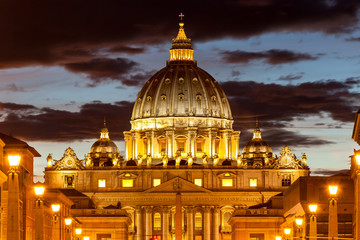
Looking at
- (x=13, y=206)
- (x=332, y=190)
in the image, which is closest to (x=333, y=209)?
(x=332, y=190)

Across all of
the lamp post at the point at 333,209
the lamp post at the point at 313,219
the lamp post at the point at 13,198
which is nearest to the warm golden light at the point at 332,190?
the lamp post at the point at 333,209

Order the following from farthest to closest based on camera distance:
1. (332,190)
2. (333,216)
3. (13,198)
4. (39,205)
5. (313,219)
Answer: (313,219), (39,205), (333,216), (332,190), (13,198)

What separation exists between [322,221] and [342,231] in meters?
3.40

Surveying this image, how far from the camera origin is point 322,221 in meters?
96.6

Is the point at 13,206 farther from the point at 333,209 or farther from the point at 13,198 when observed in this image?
the point at 333,209

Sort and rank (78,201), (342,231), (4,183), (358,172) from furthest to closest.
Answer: (78,201) < (342,231) < (4,183) < (358,172)

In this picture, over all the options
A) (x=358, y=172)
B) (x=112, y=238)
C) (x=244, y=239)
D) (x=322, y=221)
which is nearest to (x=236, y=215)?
(x=244, y=239)

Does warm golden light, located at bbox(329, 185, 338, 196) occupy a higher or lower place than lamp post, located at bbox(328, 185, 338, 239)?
higher

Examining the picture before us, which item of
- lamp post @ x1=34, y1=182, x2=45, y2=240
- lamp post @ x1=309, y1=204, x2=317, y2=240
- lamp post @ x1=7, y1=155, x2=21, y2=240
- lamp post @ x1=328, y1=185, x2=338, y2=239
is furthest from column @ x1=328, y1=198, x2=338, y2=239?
lamp post @ x1=7, y1=155, x2=21, y2=240

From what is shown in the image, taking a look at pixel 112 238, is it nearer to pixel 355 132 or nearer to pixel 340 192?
pixel 340 192

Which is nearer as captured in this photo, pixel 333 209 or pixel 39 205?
pixel 333 209

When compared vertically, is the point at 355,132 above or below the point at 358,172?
above

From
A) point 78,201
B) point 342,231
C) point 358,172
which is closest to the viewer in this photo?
point 358,172

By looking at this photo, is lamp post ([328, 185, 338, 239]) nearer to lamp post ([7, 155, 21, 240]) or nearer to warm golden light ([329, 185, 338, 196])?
warm golden light ([329, 185, 338, 196])
